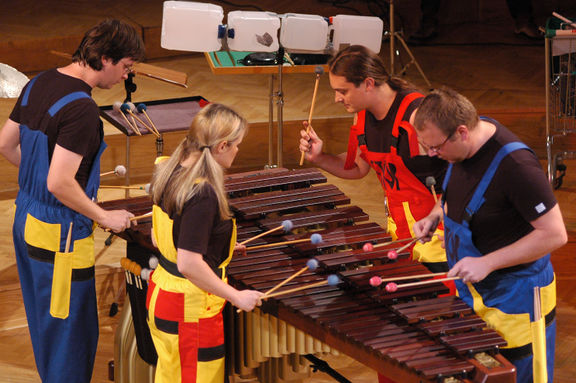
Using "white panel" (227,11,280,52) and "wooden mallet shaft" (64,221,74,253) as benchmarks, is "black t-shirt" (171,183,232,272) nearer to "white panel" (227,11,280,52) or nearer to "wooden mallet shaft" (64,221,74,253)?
"wooden mallet shaft" (64,221,74,253)

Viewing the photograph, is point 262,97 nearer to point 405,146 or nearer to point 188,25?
point 188,25

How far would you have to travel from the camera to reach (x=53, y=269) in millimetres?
3400

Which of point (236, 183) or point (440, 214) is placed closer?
point (440, 214)

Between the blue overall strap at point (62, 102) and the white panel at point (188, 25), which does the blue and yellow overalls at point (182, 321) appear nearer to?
the blue overall strap at point (62, 102)

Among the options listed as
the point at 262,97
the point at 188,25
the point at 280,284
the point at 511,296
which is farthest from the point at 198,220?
the point at 262,97

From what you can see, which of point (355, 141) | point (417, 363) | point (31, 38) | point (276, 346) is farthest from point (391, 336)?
point (31, 38)

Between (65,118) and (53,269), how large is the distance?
59 cm

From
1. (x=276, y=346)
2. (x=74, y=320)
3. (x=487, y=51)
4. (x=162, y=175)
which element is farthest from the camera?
(x=487, y=51)

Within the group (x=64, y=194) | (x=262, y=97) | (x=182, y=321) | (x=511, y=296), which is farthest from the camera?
(x=262, y=97)

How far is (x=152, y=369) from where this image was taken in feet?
11.8

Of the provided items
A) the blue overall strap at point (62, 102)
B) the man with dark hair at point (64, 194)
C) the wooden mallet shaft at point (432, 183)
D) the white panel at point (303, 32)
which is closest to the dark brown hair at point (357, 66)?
the wooden mallet shaft at point (432, 183)

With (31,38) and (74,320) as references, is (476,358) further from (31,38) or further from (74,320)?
(31,38)

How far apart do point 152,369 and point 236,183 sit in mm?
790

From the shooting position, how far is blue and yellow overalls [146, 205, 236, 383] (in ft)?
9.43
